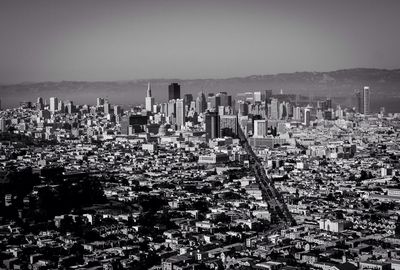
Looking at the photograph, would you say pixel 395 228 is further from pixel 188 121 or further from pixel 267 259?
pixel 188 121

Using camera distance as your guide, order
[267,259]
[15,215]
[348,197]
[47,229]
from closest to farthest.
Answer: [267,259] → [47,229] → [15,215] → [348,197]

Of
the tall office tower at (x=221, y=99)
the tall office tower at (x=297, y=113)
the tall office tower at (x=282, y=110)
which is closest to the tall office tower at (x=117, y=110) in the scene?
the tall office tower at (x=221, y=99)

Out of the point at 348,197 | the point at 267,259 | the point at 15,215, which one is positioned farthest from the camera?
the point at 348,197

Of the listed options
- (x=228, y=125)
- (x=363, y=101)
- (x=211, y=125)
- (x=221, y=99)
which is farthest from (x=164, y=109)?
(x=363, y=101)

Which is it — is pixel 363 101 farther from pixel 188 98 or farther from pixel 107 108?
pixel 107 108

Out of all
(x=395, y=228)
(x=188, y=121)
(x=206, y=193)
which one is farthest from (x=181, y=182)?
(x=188, y=121)

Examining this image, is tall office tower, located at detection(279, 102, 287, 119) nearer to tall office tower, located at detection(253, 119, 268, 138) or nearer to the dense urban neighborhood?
the dense urban neighborhood
